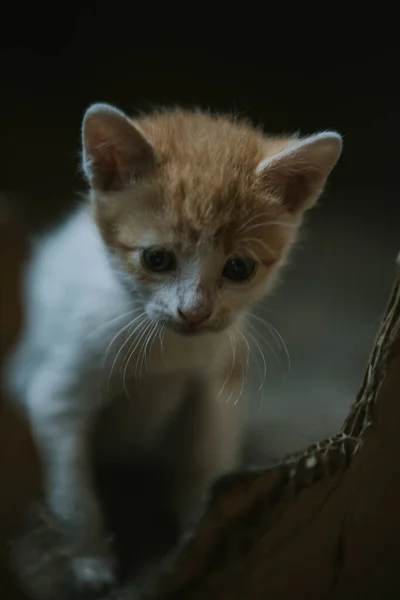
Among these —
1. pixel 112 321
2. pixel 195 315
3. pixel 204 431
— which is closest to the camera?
pixel 195 315

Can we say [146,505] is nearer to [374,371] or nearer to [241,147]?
[374,371]

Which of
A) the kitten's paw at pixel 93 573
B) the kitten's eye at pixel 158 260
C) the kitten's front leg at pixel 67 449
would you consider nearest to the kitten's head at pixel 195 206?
the kitten's eye at pixel 158 260

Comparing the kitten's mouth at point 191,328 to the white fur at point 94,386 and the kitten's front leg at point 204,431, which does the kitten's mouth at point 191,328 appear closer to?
the white fur at point 94,386

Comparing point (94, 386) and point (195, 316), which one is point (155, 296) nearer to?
point (195, 316)

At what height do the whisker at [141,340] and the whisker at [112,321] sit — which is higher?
the whisker at [112,321]

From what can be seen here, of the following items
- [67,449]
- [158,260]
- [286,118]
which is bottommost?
[67,449]

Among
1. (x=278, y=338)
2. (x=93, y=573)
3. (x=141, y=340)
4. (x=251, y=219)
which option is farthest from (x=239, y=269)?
(x=93, y=573)

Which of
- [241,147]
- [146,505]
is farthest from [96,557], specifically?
[241,147]
